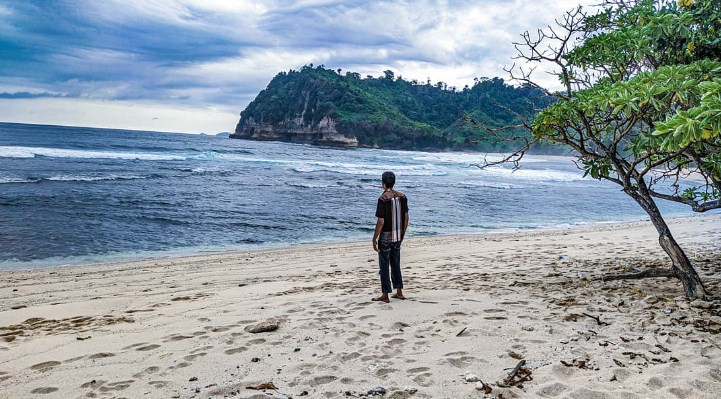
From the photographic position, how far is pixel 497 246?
10539 millimetres

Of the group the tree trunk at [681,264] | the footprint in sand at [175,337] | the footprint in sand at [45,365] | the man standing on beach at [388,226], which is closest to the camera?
the footprint in sand at [45,365]

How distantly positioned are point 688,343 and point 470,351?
184cm

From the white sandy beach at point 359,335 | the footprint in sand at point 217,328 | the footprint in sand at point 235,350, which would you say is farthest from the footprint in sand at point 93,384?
the footprint in sand at point 217,328

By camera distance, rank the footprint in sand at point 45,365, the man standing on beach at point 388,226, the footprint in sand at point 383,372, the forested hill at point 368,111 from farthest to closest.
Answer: the forested hill at point 368,111
the man standing on beach at point 388,226
the footprint in sand at point 45,365
the footprint in sand at point 383,372

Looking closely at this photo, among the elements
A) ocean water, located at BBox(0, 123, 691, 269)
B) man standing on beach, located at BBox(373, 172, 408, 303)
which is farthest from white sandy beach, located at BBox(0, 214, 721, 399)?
ocean water, located at BBox(0, 123, 691, 269)

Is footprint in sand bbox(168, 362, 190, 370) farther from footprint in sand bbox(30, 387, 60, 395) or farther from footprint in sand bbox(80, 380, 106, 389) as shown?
footprint in sand bbox(30, 387, 60, 395)

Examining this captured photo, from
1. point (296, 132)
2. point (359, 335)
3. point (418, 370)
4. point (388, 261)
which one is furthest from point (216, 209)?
point (296, 132)

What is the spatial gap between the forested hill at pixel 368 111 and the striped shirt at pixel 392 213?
73.7 meters

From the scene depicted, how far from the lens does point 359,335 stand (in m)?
4.21

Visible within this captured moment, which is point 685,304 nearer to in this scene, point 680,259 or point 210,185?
point 680,259

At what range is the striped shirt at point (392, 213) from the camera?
5.21 metres

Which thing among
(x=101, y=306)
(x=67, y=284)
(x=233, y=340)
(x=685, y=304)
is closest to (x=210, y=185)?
(x=67, y=284)

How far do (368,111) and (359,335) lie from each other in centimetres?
9505

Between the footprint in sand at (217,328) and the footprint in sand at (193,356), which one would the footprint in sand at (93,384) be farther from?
the footprint in sand at (217,328)
